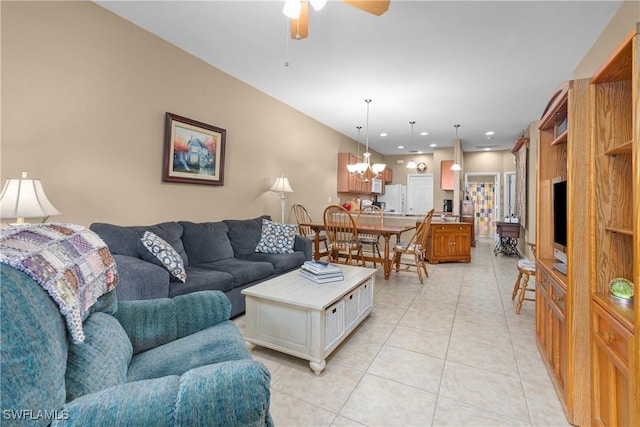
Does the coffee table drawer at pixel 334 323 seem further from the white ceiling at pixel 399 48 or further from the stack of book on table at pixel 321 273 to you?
the white ceiling at pixel 399 48

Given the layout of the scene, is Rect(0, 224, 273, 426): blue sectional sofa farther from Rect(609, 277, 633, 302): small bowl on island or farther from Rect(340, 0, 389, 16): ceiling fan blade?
Rect(340, 0, 389, 16): ceiling fan blade

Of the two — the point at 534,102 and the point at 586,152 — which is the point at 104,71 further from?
the point at 534,102

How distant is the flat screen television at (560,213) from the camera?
1818mm

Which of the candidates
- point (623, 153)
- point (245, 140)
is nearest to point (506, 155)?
point (245, 140)

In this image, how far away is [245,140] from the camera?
412cm

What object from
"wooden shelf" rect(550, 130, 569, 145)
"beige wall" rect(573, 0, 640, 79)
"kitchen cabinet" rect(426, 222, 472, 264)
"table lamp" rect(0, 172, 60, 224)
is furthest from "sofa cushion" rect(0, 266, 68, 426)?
"kitchen cabinet" rect(426, 222, 472, 264)

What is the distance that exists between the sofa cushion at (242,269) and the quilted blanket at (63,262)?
A: 1684mm

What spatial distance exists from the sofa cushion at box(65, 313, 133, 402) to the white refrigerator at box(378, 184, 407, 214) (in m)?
8.57

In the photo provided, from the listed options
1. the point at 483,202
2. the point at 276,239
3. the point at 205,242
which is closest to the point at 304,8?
the point at 205,242

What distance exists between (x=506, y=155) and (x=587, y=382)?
808 cm

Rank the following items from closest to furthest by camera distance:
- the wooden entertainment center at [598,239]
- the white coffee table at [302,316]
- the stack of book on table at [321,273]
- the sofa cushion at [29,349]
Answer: the sofa cushion at [29,349]
the wooden entertainment center at [598,239]
the white coffee table at [302,316]
the stack of book on table at [321,273]

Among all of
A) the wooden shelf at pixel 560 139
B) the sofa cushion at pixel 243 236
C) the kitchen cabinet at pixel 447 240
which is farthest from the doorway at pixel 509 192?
the sofa cushion at pixel 243 236

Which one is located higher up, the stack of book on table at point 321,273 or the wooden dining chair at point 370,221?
the wooden dining chair at point 370,221

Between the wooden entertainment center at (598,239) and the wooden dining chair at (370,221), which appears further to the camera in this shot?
→ the wooden dining chair at (370,221)
